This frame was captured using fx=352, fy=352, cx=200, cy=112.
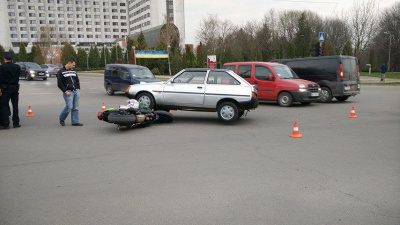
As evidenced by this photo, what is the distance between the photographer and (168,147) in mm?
7633

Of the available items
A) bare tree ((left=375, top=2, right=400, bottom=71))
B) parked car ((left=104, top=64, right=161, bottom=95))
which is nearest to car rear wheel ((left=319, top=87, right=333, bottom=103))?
parked car ((left=104, top=64, right=161, bottom=95))

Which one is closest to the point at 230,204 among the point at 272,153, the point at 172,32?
the point at 272,153

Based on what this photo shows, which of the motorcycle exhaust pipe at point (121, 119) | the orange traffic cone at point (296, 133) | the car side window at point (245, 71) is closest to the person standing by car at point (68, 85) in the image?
the motorcycle exhaust pipe at point (121, 119)

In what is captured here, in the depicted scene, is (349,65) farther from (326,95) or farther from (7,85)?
(7,85)

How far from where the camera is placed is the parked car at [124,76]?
725 inches

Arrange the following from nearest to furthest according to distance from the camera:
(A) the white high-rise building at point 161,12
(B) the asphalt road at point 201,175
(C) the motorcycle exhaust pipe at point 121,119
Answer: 1. (B) the asphalt road at point 201,175
2. (C) the motorcycle exhaust pipe at point 121,119
3. (A) the white high-rise building at point 161,12

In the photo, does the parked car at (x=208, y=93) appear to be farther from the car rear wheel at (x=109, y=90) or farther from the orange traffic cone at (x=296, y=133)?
the car rear wheel at (x=109, y=90)

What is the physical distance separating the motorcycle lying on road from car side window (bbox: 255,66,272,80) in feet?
20.9

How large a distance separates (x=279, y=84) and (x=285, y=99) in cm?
70

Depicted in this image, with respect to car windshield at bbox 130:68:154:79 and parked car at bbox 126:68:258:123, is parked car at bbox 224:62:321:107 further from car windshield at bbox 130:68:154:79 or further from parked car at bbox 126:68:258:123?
car windshield at bbox 130:68:154:79

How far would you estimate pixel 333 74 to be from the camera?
16.1 meters

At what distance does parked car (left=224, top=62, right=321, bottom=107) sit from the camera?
14.7 m

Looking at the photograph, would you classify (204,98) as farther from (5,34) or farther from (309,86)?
(5,34)

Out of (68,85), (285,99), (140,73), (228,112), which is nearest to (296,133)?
(228,112)
